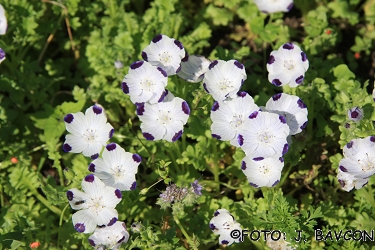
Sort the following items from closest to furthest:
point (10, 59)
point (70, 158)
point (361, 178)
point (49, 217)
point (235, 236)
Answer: point (361, 178) < point (235, 236) < point (49, 217) < point (70, 158) < point (10, 59)

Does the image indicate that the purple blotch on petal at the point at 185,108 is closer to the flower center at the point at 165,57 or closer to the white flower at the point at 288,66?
the flower center at the point at 165,57

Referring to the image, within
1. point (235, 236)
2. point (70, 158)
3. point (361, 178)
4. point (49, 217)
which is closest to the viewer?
point (361, 178)

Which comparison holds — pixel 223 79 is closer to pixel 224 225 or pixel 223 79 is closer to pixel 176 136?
pixel 176 136

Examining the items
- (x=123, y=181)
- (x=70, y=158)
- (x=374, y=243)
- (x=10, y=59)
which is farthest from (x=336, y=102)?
(x=10, y=59)

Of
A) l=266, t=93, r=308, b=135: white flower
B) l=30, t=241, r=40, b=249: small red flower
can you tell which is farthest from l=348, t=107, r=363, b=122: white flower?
l=30, t=241, r=40, b=249: small red flower

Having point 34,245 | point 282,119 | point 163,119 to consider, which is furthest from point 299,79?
point 34,245

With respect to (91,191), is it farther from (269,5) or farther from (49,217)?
(269,5)
